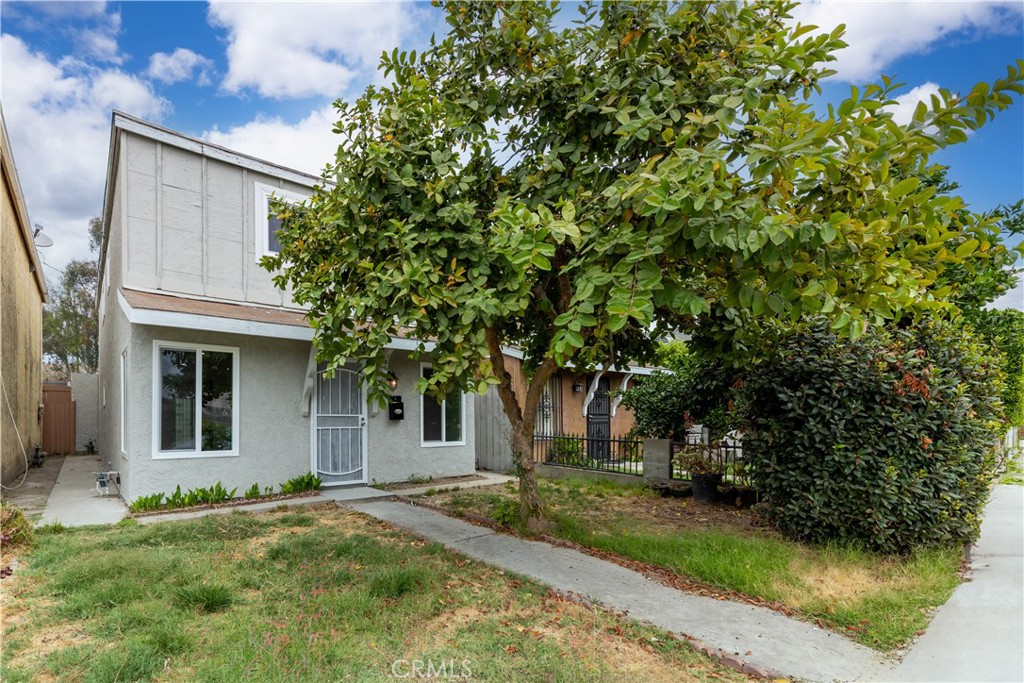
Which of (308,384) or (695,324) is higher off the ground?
(695,324)

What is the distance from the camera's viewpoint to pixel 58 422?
49.3 feet

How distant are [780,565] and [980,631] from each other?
4.56 feet

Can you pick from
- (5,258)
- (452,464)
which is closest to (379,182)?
(452,464)

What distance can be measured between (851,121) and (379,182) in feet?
12.3

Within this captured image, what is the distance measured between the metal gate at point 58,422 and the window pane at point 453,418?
12.0m

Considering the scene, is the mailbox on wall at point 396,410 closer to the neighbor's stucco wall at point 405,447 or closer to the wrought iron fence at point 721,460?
the neighbor's stucco wall at point 405,447

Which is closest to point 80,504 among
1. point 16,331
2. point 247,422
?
point 247,422

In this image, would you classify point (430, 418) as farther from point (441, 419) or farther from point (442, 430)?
point (442, 430)

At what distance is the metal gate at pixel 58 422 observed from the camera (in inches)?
582

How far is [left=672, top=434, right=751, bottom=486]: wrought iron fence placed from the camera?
7547mm

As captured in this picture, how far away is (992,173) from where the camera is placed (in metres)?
6.52

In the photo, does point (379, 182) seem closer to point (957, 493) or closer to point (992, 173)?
point (957, 493)

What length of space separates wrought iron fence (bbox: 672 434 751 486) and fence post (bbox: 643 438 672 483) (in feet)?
0.32

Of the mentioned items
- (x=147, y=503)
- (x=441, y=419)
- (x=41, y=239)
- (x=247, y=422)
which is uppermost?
(x=41, y=239)
